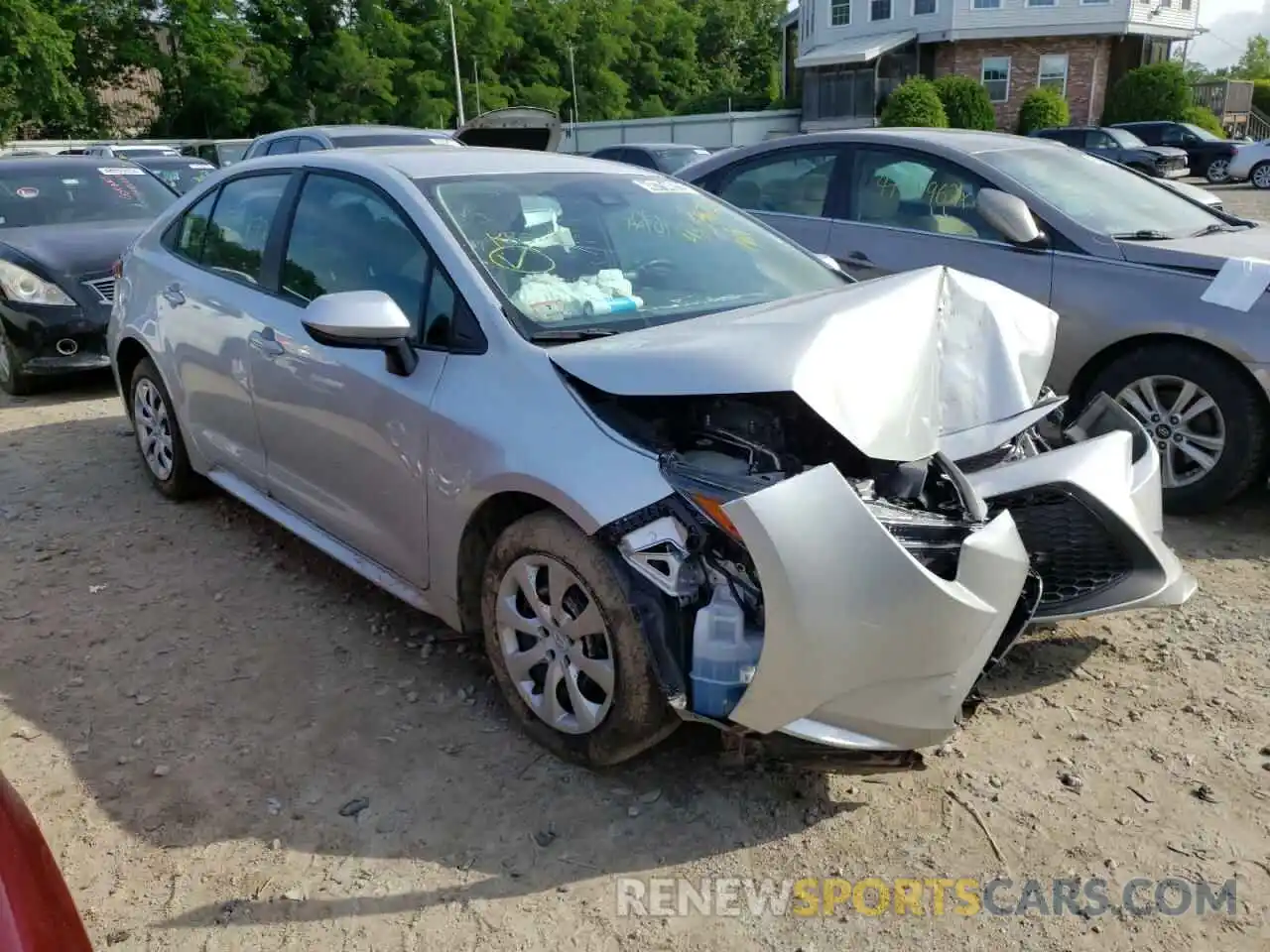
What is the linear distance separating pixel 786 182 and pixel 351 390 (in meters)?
3.59

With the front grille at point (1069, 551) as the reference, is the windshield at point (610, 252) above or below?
above

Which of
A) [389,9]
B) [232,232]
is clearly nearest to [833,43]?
[389,9]

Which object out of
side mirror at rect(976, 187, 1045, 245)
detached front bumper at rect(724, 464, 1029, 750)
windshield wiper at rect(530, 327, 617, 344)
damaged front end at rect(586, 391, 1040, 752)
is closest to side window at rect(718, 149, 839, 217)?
side mirror at rect(976, 187, 1045, 245)

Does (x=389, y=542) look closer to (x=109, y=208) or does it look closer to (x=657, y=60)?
(x=109, y=208)

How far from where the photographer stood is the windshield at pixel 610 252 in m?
3.22

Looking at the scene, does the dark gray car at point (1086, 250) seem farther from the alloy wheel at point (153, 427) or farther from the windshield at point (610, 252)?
the alloy wheel at point (153, 427)

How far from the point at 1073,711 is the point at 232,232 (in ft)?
12.2

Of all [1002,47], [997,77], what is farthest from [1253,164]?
[1002,47]

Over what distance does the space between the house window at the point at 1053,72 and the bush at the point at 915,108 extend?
24.5 ft

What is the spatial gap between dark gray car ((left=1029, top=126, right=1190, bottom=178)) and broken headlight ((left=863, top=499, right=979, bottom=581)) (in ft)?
77.1

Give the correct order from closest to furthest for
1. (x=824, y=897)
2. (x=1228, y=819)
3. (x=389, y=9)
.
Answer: (x=824, y=897) → (x=1228, y=819) → (x=389, y=9)

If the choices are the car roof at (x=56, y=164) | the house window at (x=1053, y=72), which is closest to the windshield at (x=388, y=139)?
the car roof at (x=56, y=164)

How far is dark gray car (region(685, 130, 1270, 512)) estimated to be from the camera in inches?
176

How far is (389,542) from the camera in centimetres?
340
